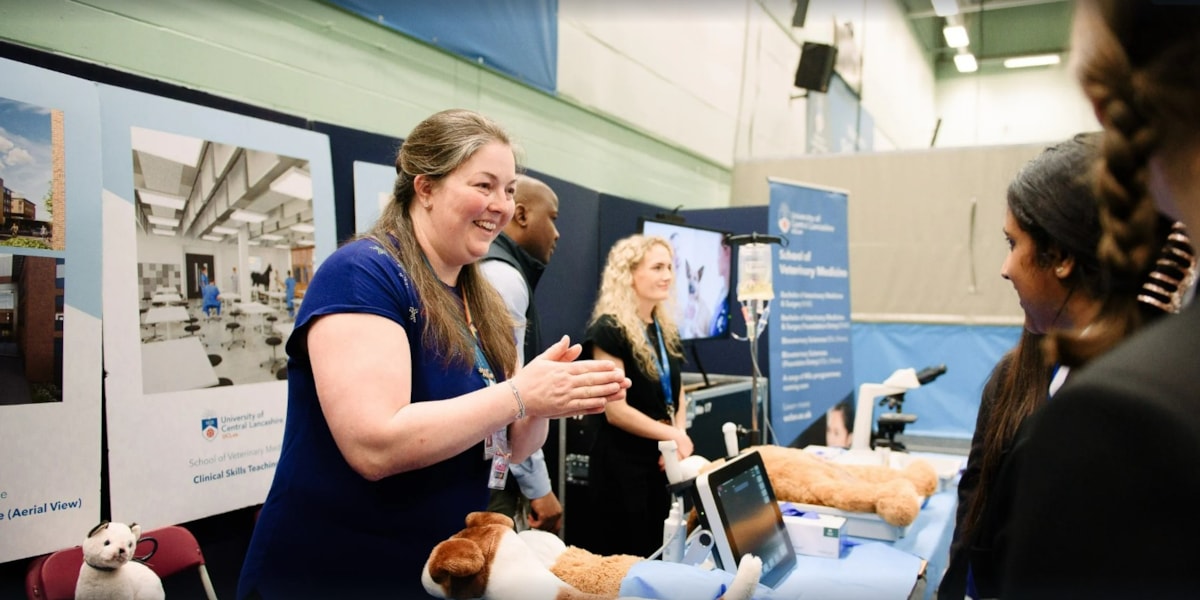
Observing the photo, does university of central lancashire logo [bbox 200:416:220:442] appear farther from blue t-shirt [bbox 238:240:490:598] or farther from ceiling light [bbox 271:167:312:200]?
blue t-shirt [bbox 238:240:490:598]

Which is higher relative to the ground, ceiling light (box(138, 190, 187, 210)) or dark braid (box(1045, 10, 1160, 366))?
ceiling light (box(138, 190, 187, 210))

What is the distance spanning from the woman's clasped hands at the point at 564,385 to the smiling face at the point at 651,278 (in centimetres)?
184

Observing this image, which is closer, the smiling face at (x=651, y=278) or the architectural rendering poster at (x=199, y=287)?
the architectural rendering poster at (x=199, y=287)

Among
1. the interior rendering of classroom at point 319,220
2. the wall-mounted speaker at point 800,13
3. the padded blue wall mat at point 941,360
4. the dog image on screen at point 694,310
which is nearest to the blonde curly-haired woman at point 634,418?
the interior rendering of classroom at point 319,220

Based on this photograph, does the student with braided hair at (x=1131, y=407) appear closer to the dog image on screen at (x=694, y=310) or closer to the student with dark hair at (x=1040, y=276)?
the student with dark hair at (x=1040, y=276)

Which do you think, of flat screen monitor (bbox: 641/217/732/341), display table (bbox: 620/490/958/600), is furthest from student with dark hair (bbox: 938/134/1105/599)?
flat screen monitor (bbox: 641/217/732/341)

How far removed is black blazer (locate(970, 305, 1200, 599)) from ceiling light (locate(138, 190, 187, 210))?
1.97 metres

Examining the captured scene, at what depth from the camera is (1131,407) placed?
358mm

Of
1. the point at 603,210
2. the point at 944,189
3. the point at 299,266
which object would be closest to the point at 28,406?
the point at 299,266

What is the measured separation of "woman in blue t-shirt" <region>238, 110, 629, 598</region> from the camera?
0.97 m

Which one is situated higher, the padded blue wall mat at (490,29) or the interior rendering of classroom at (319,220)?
the padded blue wall mat at (490,29)

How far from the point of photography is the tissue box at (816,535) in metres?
1.66

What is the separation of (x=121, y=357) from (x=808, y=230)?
3418 mm

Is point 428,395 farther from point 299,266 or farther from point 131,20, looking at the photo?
point 131,20
